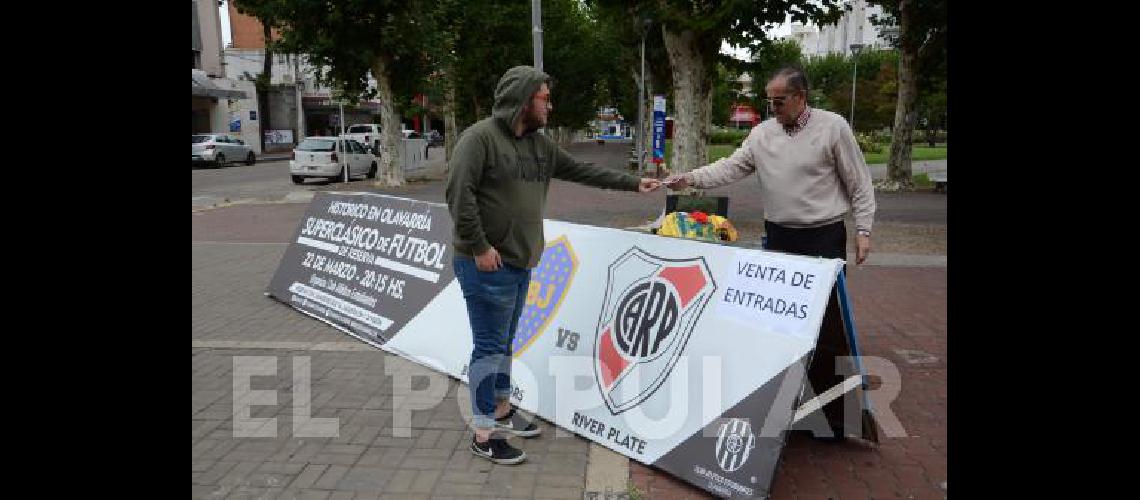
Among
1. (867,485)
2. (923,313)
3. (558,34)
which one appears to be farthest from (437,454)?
(558,34)

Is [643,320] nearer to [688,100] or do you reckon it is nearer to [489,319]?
[489,319]

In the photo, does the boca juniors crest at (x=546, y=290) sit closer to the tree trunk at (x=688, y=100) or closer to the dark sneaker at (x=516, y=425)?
the dark sneaker at (x=516, y=425)

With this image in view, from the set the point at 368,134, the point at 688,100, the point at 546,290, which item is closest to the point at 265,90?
the point at 368,134

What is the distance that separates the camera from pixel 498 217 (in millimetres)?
3586

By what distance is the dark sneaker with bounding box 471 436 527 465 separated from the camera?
3736 mm

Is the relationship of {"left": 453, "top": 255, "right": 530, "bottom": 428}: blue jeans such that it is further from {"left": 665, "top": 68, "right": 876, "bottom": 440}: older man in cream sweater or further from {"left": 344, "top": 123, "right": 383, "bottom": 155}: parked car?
{"left": 344, "top": 123, "right": 383, "bottom": 155}: parked car

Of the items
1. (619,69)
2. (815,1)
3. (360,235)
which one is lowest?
(360,235)

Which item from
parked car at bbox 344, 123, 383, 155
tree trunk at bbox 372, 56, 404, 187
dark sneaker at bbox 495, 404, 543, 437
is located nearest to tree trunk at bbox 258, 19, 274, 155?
parked car at bbox 344, 123, 383, 155

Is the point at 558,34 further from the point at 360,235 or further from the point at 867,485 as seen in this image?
the point at 867,485

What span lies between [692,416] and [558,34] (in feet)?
127

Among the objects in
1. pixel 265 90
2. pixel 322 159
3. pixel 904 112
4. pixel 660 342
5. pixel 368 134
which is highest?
pixel 265 90

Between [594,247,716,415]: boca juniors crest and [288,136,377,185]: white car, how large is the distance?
22400 millimetres

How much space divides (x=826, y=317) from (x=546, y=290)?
1734 millimetres
